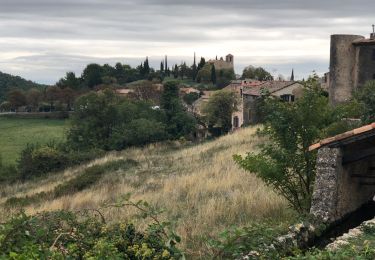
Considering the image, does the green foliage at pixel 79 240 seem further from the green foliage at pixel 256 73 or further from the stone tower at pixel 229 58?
the stone tower at pixel 229 58

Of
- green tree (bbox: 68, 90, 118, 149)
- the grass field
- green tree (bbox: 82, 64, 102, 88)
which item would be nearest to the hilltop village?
green tree (bbox: 68, 90, 118, 149)

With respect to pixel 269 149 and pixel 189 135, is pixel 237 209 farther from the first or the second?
pixel 189 135

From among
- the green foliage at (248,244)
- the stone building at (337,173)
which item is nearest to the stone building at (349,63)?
the stone building at (337,173)

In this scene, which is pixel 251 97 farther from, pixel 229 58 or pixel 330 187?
pixel 229 58

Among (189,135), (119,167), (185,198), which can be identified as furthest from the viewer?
(189,135)

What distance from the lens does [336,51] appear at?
33688 mm

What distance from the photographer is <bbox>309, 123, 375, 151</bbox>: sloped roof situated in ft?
26.6

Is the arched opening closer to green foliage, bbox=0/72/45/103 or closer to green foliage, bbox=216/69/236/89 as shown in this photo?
green foliage, bbox=216/69/236/89

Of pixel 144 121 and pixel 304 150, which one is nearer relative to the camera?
pixel 304 150

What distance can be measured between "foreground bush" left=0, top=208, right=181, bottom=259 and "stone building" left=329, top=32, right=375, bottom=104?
2975 cm

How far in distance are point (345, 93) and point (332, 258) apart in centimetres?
2970

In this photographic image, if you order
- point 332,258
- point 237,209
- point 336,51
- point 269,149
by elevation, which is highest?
point 336,51

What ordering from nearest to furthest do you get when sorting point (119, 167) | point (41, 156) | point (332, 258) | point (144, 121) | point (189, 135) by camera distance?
point (332, 258) → point (119, 167) → point (41, 156) → point (144, 121) → point (189, 135)

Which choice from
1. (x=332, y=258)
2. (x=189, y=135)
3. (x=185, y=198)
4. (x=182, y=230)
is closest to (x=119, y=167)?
(x=185, y=198)
